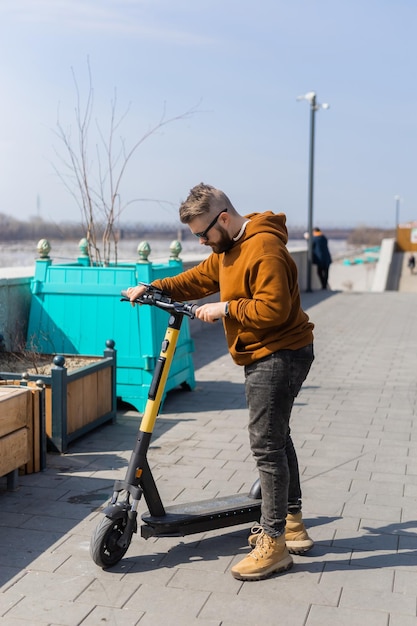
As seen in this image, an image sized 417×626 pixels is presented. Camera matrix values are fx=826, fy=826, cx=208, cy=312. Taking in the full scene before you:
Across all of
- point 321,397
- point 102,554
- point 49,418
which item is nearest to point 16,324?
point 49,418

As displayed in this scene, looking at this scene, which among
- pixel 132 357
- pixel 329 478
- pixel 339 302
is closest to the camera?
pixel 329 478

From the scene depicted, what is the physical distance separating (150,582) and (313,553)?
0.84 meters

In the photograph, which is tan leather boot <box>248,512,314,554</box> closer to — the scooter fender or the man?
the man

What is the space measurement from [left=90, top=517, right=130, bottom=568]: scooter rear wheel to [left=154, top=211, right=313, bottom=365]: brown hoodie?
3.06 ft

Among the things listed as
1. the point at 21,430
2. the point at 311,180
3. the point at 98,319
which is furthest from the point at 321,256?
the point at 21,430

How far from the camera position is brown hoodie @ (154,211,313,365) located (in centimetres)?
344

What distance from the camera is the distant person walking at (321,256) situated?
21.1m

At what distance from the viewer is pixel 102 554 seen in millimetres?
3699

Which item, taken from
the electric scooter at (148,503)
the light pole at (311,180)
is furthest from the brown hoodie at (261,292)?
the light pole at (311,180)

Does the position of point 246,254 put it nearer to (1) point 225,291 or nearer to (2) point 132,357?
(1) point 225,291

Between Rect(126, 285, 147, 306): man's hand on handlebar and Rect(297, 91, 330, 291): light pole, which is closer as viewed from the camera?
Rect(126, 285, 147, 306): man's hand on handlebar

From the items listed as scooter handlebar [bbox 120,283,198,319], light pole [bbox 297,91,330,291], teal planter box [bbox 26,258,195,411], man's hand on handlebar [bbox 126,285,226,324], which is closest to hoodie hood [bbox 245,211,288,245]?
man's hand on handlebar [bbox 126,285,226,324]

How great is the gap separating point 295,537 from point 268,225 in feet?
5.00

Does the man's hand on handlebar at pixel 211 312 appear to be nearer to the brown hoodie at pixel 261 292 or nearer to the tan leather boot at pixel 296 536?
the brown hoodie at pixel 261 292
